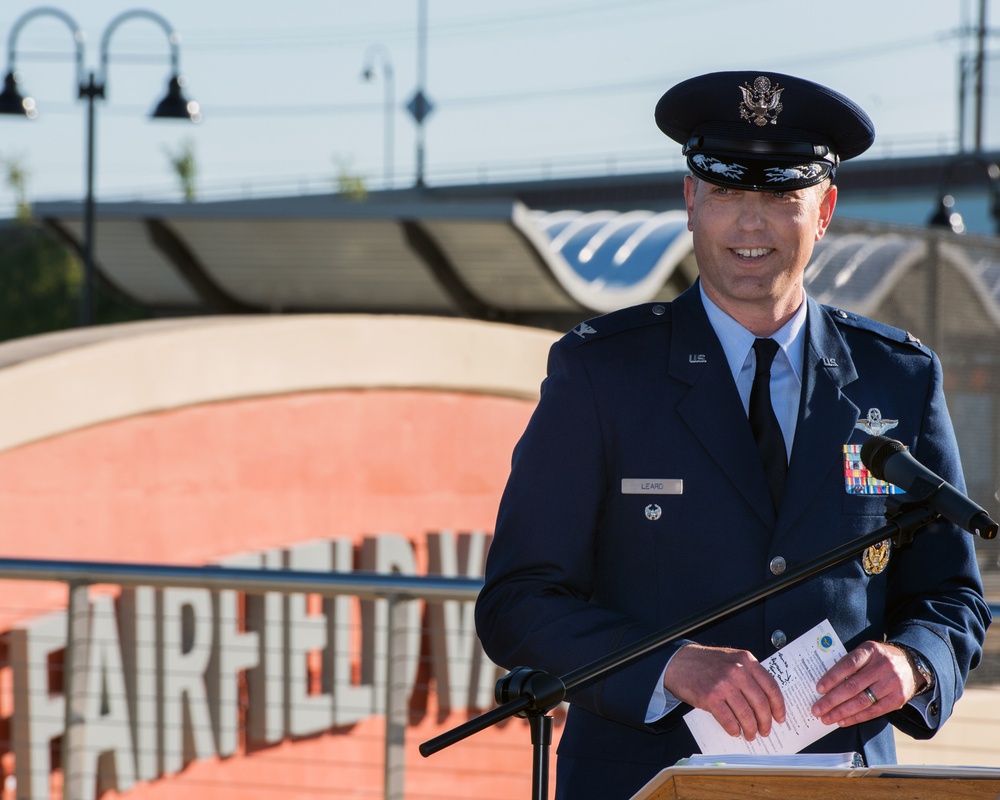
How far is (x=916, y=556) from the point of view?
2.39 meters

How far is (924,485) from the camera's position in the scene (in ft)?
6.33

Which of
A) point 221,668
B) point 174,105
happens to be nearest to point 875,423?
point 221,668

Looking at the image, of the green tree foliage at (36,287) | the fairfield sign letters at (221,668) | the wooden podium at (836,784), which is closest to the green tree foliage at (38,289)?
the green tree foliage at (36,287)

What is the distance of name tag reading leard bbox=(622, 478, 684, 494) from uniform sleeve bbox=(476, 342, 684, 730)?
4cm

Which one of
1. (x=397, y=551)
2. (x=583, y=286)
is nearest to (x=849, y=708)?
(x=397, y=551)

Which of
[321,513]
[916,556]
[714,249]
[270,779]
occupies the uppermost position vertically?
[714,249]

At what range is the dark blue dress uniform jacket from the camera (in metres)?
2.26

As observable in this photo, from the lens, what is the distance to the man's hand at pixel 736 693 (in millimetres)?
1968

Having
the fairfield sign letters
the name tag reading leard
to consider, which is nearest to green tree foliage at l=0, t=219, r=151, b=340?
the fairfield sign letters

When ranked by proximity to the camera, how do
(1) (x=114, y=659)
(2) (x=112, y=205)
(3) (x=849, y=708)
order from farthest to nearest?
(2) (x=112, y=205) → (1) (x=114, y=659) → (3) (x=849, y=708)

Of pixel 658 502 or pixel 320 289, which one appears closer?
pixel 658 502

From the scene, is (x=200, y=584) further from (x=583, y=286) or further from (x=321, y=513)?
(x=583, y=286)

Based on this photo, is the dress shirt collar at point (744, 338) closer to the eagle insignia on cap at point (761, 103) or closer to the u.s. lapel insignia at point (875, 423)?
the u.s. lapel insignia at point (875, 423)

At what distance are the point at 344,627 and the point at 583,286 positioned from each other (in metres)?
5.22
